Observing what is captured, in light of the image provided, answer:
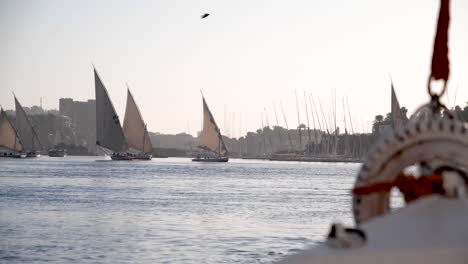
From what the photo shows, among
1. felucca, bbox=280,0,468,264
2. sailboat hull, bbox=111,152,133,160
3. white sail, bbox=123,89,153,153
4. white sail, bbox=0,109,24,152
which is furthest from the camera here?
sailboat hull, bbox=111,152,133,160

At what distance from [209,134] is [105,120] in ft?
79.8

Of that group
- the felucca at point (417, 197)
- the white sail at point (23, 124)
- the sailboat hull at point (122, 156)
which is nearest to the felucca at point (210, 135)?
the sailboat hull at point (122, 156)

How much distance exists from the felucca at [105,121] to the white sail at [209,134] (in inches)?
693

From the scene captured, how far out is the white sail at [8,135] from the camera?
400ft

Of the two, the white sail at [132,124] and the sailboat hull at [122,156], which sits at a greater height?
the white sail at [132,124]

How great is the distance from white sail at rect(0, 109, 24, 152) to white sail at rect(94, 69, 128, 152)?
Result: 79.3 feet

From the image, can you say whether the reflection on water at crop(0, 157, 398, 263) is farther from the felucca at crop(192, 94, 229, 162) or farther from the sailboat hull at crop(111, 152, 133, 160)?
the sailboat hull at crop(111, 152, 133, 160)

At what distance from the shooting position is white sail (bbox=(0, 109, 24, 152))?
400ft

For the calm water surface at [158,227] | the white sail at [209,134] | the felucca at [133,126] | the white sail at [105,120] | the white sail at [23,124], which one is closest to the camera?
the calm water surface at [158,227]

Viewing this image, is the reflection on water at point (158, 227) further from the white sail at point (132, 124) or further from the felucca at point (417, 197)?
the white sail at point (132, 124)

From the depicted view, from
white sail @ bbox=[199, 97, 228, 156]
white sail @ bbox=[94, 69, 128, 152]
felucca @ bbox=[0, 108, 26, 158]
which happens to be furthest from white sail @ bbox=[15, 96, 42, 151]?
white sail @ bbox=[94, 69, 128, 152]

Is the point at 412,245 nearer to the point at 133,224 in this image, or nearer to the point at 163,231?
the point at 163,231

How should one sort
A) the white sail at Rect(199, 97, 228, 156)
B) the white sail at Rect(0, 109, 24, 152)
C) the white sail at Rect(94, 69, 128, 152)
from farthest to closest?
the white sail at Rect(0, 109, 24, 152), the white sail at Rect(199, 97, 228, 156), the white sail at Rect(94, 69, 128, 152)

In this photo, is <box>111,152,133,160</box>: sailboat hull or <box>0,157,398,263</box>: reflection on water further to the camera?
<box>111,152,133,160</box>: sailboat hull
